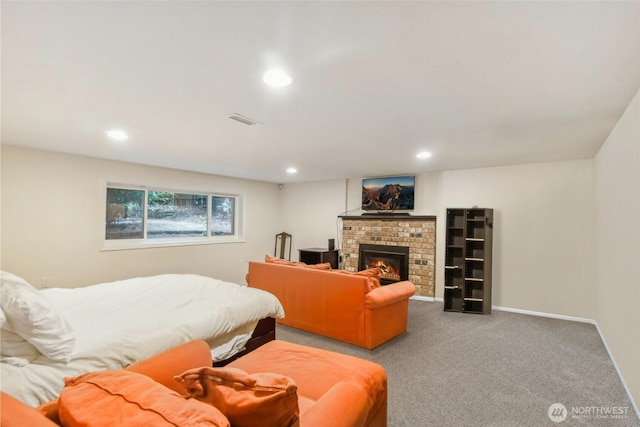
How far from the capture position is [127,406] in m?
0.96

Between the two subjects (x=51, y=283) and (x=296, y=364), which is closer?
(x=296, y=364)

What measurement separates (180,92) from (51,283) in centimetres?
362

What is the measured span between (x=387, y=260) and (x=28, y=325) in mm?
5117

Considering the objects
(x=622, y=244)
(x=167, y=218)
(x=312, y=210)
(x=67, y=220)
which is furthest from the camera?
(x=312, y=210)

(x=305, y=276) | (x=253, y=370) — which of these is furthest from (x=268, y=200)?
(x=253, y=370)

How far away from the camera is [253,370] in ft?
5.89

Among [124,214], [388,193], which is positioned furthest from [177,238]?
[388,193]

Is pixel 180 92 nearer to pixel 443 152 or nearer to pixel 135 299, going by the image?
pixel 135 299

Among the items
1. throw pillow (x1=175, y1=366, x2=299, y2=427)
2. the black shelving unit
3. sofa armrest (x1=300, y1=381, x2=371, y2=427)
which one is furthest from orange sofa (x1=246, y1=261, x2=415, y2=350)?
throw pillow (x1=175, y1=366, x2=299, y2=427)

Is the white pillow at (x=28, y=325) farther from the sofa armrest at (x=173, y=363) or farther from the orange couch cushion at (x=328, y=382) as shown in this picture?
the orange couch cushion at (x=328, y=382)

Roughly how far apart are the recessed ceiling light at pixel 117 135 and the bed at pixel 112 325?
154 cm

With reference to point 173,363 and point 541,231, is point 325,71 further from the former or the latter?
point 541,231

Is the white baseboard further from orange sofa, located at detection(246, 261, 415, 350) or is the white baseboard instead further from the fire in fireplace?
orange sofa, located at detection(246, 261, 415, 350)

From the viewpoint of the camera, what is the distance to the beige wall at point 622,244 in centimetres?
214
